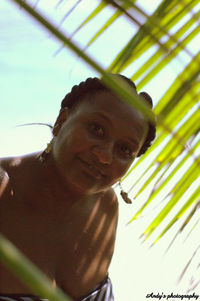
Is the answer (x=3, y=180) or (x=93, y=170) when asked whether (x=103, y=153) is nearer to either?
(x=93, y=170)

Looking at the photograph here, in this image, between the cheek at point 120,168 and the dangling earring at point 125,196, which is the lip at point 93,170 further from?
the dangling earring at point 125,196

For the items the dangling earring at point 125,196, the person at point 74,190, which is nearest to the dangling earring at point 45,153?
the person at point 74,190

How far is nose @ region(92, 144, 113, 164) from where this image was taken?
3.35 feet

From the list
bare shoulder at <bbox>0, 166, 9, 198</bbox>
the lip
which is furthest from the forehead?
bare shoulder at <bbox>0, 166, 9, 198</bbox>

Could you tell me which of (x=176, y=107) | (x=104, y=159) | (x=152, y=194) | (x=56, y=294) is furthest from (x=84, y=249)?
(x=56, y=294)

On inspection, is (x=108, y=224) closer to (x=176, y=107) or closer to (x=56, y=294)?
(x=176, y=107)

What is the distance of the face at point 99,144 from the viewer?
3.41 ft

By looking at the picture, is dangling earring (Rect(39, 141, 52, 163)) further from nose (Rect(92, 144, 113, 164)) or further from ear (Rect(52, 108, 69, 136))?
nose (Rect(92, 144, 113, 164))

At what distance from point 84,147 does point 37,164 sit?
20 cm

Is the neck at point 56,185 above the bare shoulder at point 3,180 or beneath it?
above

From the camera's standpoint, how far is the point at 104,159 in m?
1.02

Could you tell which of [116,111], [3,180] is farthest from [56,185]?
[116,111]

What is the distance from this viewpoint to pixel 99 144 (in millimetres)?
1044

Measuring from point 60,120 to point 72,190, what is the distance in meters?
0.23
